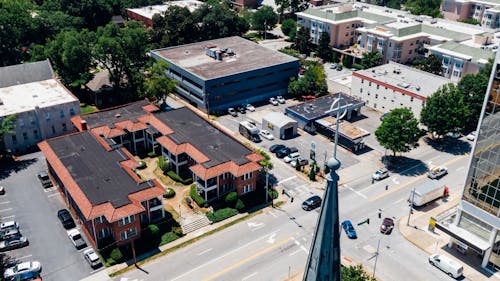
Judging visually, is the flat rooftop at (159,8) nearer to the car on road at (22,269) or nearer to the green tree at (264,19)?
the green tree at (264,19)

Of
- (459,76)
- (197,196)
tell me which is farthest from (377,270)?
(459,76)

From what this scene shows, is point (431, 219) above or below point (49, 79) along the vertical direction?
below

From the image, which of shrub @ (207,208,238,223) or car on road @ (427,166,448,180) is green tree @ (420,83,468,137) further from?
shrub @ (207,208,238,223)

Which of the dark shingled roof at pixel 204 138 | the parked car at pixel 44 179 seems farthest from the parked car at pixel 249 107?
the parked car at pixel 44 179

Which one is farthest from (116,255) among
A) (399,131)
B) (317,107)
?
(317,107)

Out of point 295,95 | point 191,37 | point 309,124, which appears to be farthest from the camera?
point 191,37

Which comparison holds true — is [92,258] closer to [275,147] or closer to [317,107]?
[275,147]

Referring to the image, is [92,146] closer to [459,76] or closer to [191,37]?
[191,37]
